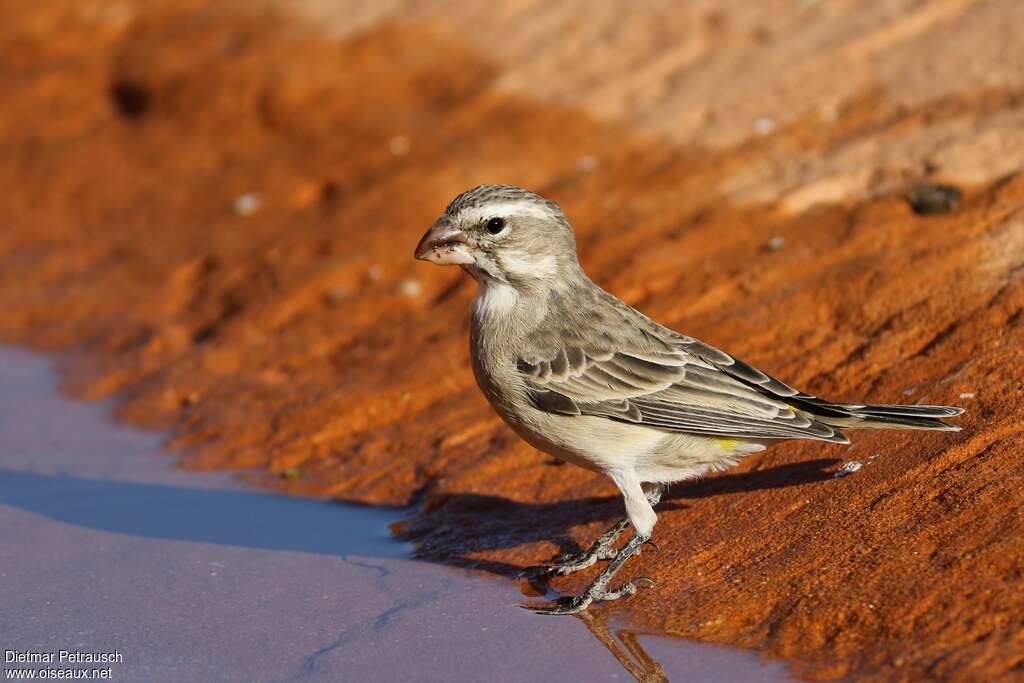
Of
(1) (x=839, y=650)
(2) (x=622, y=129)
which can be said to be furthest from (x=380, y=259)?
(1) (x=839, y=650)

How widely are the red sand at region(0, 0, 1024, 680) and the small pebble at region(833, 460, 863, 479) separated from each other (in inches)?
2.0

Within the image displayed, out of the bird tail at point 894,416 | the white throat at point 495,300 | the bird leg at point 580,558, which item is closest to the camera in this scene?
the bird tail at point 894,416

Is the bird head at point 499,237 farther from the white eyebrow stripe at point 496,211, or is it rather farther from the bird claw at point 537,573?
the bird claw at point 537,573

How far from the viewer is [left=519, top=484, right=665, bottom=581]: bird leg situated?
638cm

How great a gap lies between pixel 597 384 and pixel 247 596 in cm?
199

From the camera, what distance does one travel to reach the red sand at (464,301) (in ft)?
18.8

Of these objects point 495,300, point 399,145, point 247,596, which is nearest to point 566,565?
point 495,300

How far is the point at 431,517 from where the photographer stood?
23.7 feet

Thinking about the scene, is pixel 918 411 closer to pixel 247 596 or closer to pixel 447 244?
pixel 447 244

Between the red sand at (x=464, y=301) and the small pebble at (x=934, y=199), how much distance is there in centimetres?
8

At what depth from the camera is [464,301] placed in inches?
371

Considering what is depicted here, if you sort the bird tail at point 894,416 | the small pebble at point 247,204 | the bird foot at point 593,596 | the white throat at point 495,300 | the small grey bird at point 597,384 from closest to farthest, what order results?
the bird tail at point 894,416 → the bird foot at point 593,596 → the small grey bird at point 597,384 → the white throat at point 495,300 → the small pebble at point 247,204

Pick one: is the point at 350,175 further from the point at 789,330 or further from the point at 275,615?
the point at 275,615

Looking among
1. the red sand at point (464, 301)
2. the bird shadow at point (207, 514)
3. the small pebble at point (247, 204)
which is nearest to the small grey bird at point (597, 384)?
the red sand at point (464, 301)
